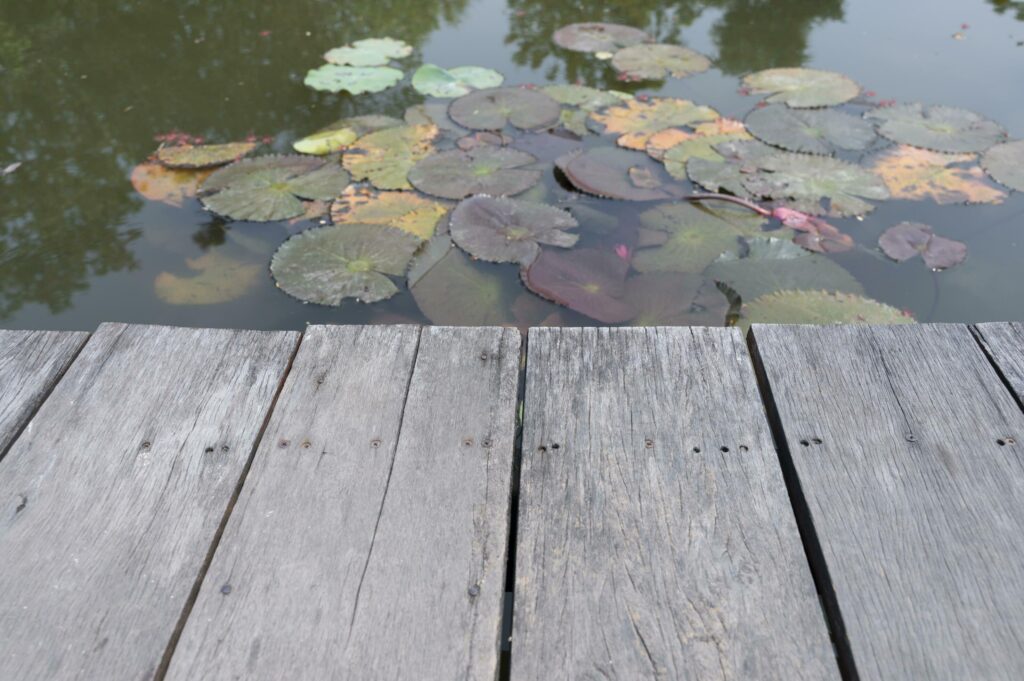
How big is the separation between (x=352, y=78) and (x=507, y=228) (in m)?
1.50

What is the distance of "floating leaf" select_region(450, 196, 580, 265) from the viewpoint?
2.40 meters

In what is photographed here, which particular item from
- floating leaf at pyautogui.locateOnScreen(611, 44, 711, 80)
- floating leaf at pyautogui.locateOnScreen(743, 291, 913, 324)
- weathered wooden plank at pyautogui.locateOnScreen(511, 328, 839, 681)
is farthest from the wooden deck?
floating leaf at pyautogui.locateOnScreen(611, 44, 711, 80)

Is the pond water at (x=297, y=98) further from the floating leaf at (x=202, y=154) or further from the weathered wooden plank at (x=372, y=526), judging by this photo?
the weathered wooden plank at (x=372, y=526)

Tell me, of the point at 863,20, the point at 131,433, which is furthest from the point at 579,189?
the point at 863,20

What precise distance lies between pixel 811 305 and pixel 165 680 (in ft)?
6.18

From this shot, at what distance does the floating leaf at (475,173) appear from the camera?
105 inches

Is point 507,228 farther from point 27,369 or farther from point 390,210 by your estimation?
point 27,369

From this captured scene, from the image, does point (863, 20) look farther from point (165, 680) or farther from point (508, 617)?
point (165, 680)

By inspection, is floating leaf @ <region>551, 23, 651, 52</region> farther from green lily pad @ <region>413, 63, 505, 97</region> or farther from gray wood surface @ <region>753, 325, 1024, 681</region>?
gray wood surface @ <region>753, 325, 1024, 681</region>

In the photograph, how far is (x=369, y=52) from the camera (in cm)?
376

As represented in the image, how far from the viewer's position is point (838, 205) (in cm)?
258

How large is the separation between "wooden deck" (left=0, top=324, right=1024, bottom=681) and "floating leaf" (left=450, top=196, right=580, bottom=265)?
1.21 metres

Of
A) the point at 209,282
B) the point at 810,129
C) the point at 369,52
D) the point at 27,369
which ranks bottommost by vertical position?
the point at 209,282

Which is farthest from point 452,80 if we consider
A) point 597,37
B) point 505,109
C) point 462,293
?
point 462,293
